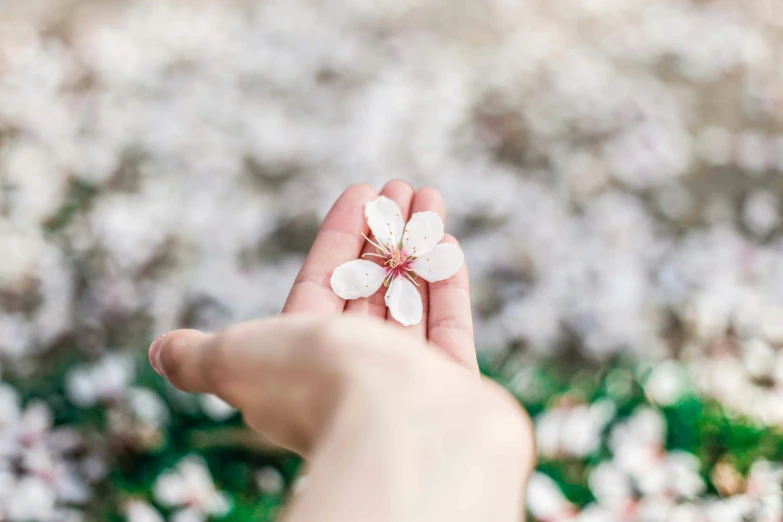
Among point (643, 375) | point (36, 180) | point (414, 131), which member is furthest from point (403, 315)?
point (36, 180)

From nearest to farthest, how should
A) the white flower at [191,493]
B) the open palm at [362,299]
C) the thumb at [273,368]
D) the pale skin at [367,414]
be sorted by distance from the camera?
1. the pale skin at [367,414]
2. the thumb at [273,368]
3. the open palm at [362,299]
4. the white flower at [191,493]

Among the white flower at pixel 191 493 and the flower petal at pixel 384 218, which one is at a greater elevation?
the flower petal at pixel 384 218

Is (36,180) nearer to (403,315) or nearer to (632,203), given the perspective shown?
(403,315)

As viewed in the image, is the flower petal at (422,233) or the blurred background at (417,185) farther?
the blurred background at (417,185)

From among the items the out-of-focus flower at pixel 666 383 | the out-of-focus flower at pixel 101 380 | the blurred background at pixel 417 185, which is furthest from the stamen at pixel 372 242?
the out-of-focus flower at pixel 666 383

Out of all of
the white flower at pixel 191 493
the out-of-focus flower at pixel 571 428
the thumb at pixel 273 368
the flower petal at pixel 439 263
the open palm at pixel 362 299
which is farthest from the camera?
the out-of-focus flower at pixel 571 428

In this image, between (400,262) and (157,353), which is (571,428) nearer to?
(400,262)

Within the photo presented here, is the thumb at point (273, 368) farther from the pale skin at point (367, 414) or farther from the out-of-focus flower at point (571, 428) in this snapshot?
the out-of-focus flower at point (571, 428)
